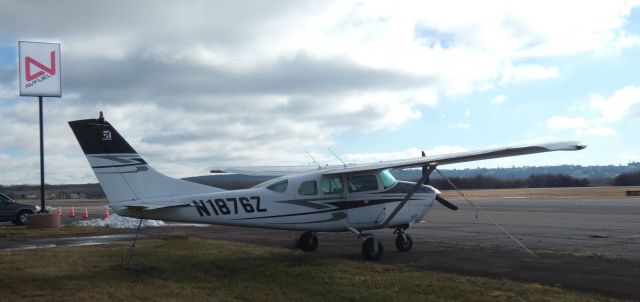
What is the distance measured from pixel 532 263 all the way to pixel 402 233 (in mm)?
3385

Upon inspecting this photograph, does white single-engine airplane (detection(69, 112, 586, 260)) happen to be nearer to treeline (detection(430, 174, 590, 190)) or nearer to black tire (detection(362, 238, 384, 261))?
black tire (detection(362, 238, 384, 261))

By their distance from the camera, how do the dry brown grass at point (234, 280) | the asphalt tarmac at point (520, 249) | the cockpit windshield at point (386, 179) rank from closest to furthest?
1. the dry brown grass at point (234, 280)
2. the asphalt tarmac at point (520, 249)
3. the cockpit windshield at point (386, 179)

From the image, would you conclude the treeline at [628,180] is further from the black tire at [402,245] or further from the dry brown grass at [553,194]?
the black tire at [402,245]

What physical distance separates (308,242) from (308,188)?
198 centimetres

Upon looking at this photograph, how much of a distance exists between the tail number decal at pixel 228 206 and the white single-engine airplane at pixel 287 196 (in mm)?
21

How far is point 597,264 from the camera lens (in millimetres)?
11398

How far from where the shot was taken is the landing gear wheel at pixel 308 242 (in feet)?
47.5

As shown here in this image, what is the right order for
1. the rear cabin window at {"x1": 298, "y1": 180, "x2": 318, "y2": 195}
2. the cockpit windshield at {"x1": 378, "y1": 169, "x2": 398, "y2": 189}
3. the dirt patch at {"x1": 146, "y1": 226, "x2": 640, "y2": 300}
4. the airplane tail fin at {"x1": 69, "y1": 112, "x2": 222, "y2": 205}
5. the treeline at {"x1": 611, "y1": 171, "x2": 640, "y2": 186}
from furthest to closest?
the treeline at {"x1": 611, "y1": 171, "x2": 640, "y2": 186} < the cockpit windshield at {"x1": 378, "y1": 169, "x2": 398, "y2": 189} < the rear cabin window at {"x1": 298, "y1": 180, "x2": 318, "y2": 195} < the airplane tail fin at {"x1": 69, "y1": 112, "x2": 222, "y2": 205} < the dirt patch at {"x1": 146, "y1": 226, "x2": 640, "y2": 300}

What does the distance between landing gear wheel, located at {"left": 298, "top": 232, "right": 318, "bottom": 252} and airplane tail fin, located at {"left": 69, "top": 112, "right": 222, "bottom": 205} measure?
4070 mm

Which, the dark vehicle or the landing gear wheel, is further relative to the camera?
the dark vehicle

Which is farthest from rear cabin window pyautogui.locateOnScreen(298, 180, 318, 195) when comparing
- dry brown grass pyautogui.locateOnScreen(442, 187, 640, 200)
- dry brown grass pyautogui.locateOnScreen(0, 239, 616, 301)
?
dry brown grass pyautogui.locateOnScreen(442, 187, 640, 200)

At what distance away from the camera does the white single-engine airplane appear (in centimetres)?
1134

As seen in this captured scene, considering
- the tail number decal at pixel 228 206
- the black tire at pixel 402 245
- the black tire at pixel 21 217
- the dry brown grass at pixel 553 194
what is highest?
the tail number decal at pixel 228 206

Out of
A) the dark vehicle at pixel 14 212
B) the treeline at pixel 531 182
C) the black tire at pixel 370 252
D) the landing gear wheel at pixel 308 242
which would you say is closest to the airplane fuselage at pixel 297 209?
the black tire at pixel 370 252
